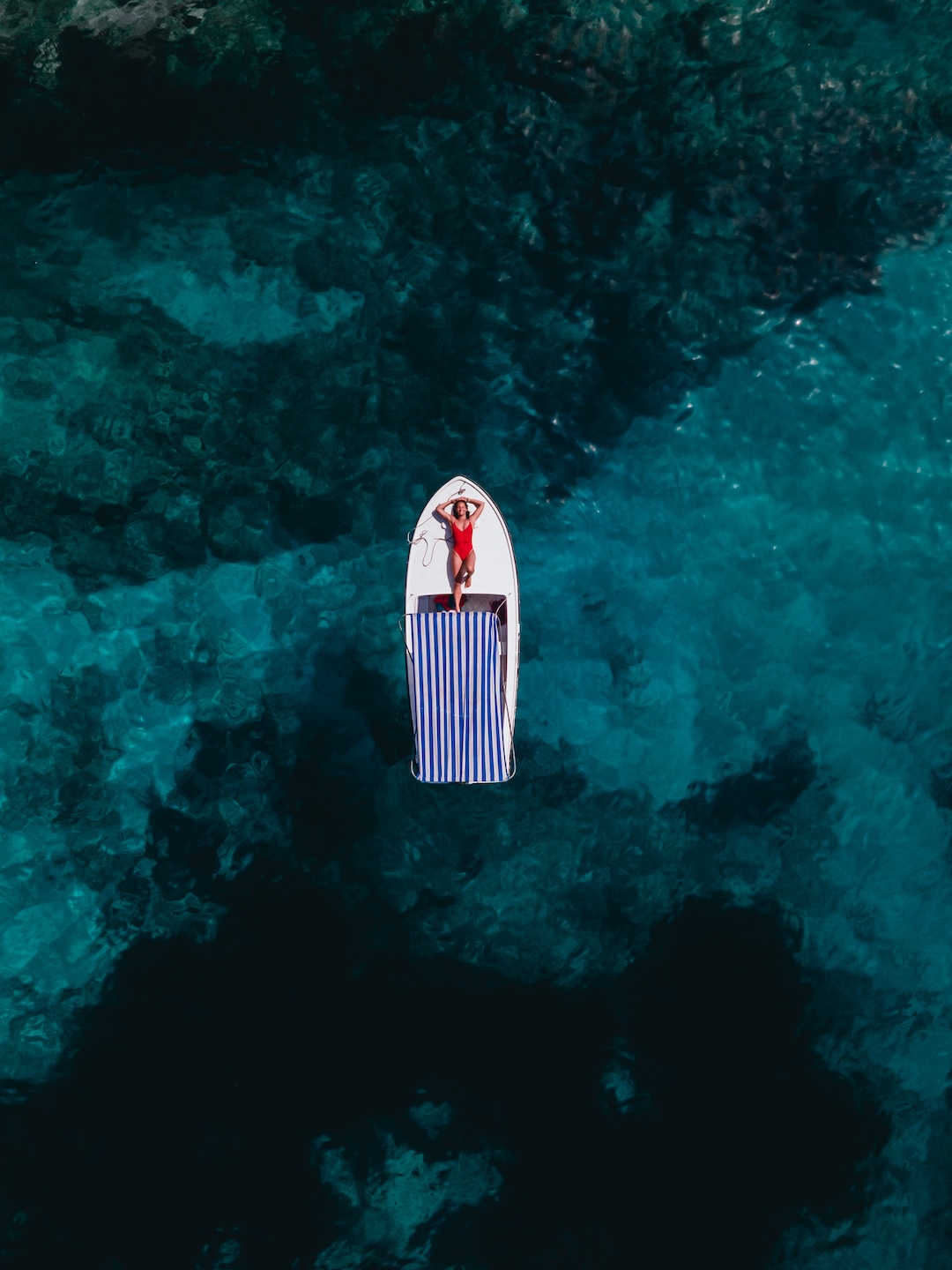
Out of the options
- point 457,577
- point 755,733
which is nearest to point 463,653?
point 457,577

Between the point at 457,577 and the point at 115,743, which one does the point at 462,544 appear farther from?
the point at 115,743

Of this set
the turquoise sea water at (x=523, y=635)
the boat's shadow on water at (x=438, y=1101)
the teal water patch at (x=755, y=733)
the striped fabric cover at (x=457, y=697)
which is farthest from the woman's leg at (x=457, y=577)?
the boat's shadow on water at (x=438, y=1101)

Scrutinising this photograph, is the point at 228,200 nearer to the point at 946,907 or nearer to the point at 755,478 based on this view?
the point at 755,478

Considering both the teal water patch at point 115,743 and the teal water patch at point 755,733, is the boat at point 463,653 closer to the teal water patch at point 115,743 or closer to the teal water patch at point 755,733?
the teal water patch at point 755,733

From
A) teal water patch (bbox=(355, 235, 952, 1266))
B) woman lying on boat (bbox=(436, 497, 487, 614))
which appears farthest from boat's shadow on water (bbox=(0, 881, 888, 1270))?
woman lying on boat (bbox=(436, 497, 487, 614))

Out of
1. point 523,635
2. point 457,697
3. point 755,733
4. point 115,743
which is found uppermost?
point 523,635

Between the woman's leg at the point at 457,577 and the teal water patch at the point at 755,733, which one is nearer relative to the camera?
the woman's leg at the point at 457,577

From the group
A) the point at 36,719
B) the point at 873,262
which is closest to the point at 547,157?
the point at 873,262
